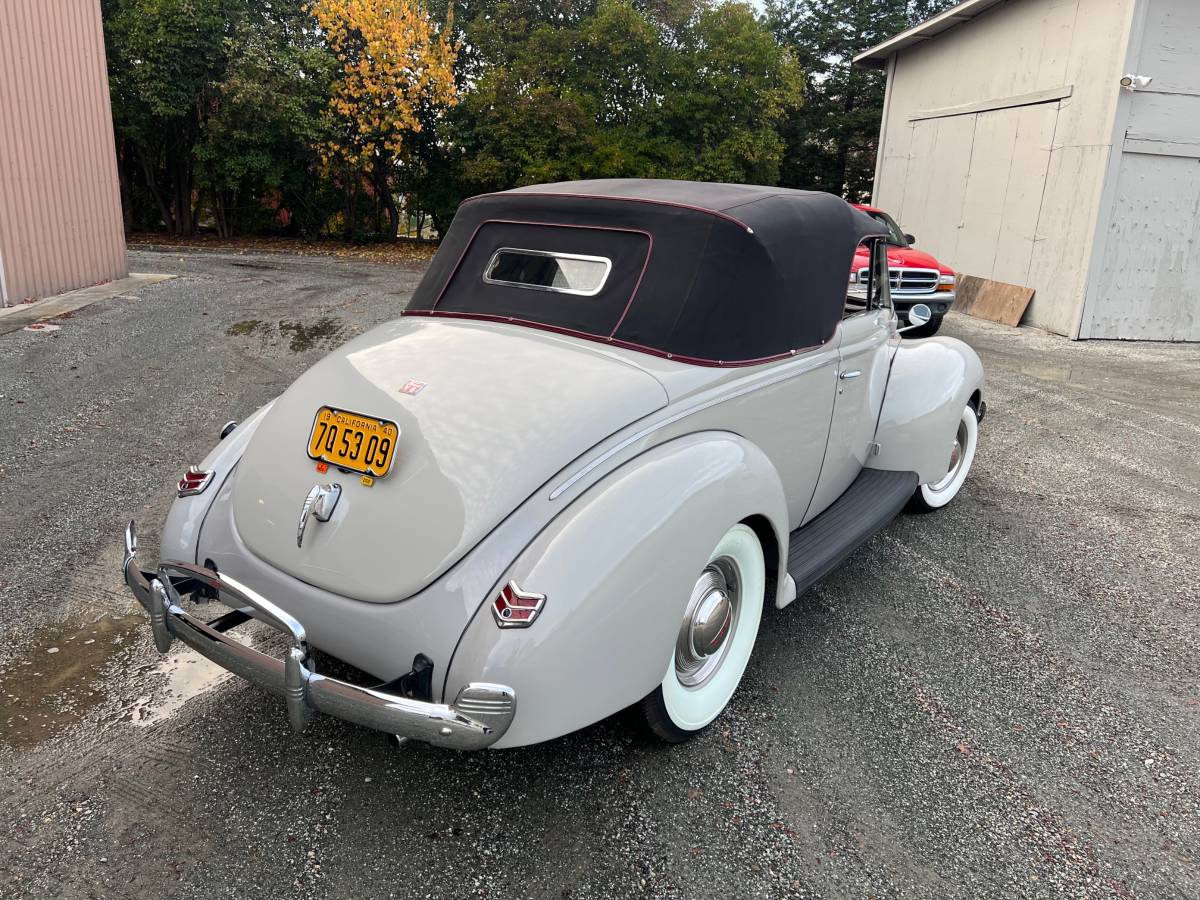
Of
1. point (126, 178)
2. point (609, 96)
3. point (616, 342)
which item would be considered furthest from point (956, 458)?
point (126, 178)

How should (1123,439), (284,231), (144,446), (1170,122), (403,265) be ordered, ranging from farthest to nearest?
1. (284,231)
2. (403,265)
3. (1170,122)
4. (1123,439)
5. (144,446)

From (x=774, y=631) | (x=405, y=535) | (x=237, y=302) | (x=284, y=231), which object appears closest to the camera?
(x=405, y=535)

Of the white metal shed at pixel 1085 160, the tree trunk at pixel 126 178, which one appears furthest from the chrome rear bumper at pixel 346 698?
the tree trunk at pixel 126 178

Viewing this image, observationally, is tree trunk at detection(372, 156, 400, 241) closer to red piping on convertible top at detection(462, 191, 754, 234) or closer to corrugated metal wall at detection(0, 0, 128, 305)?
corrugated metal wall at detection(0, 0, 128, 305)

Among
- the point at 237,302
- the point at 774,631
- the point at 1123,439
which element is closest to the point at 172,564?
the point at 774,631

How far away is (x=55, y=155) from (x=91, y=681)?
10.3 meters

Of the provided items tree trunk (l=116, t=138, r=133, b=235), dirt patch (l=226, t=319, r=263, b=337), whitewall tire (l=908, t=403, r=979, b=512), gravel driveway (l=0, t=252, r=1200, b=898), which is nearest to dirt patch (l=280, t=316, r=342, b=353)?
dirt patch (l=226, t=319, r=263, b=337)

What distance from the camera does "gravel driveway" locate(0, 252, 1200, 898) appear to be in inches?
96.1

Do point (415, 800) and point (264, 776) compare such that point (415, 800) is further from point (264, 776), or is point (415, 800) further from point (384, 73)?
point (384, 73)

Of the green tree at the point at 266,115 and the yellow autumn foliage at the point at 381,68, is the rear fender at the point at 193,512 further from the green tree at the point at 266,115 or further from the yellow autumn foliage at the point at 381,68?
the yellow autumn foliage at the point at 381,68

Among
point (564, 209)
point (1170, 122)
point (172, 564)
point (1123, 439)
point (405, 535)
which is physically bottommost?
point (1123, 439)

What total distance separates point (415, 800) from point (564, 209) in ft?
7.37

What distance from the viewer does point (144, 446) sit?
18.9ft

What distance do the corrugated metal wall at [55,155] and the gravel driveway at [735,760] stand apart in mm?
6769
